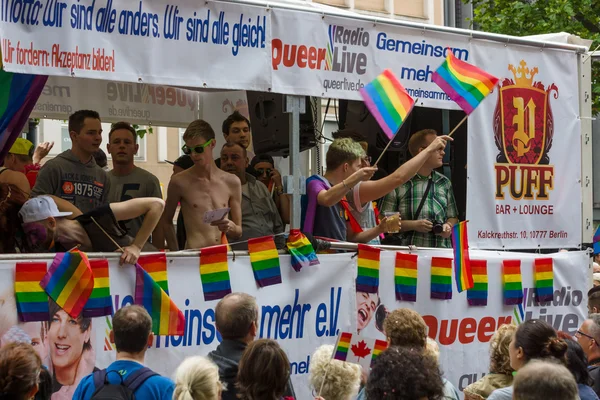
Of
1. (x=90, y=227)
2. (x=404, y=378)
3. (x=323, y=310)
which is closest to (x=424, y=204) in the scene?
(x=323, y=310)

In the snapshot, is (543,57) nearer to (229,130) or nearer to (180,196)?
(229,130)

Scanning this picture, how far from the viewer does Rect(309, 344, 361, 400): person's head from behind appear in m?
5.20

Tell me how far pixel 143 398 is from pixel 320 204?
3.17 metres

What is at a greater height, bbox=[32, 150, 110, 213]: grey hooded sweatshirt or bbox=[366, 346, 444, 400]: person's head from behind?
bbox=[32, 150, 110, 213]: grey hooded sweatshirt

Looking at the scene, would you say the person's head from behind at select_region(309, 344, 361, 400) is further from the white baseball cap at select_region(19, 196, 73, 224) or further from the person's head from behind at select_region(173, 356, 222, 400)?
the white baseball cap at select_region(19, 196, 73, 224)

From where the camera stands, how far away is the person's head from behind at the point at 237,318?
5.38 meters

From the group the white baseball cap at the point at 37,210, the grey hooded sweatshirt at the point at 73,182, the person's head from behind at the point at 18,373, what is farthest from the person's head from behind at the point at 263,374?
the grey hooded sweatshirt at the point at 73,182

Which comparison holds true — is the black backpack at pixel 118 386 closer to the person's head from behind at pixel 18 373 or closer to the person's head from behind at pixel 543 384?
the person's head from behind at pixel 18 373

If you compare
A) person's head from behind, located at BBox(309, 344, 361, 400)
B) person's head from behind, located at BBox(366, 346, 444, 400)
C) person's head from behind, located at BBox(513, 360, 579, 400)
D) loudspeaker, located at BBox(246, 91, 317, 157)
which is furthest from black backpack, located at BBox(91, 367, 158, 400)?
loudspeaker, located at BBox(246, 91, 317, 157)

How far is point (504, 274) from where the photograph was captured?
8719 mm

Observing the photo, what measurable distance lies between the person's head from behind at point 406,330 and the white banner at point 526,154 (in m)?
3.06

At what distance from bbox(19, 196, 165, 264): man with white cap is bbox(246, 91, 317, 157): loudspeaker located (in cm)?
351

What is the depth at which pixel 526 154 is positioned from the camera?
890 cm

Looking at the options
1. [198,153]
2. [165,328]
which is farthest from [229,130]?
[165,328]
